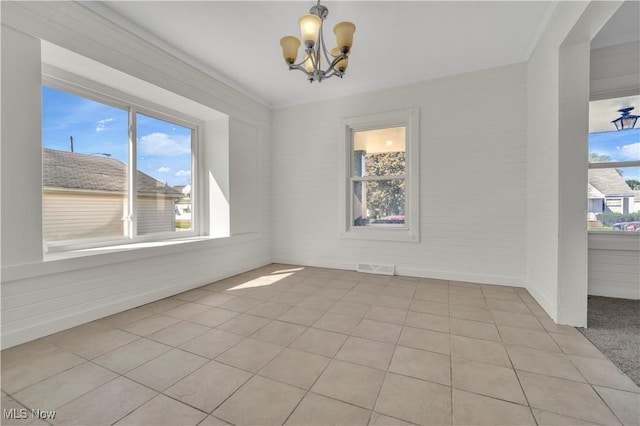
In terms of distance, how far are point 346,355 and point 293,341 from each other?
434 mm

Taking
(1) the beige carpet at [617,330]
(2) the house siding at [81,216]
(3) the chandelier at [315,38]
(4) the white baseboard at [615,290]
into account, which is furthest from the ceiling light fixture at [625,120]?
(2) the house siding at [81,216]

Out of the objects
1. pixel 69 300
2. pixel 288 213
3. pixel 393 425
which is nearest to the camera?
pixel 393 425

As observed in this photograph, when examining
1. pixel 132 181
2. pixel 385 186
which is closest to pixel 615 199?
pixel 385 186

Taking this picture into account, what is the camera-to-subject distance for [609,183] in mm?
3143

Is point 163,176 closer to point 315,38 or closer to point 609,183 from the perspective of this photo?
point 315,38

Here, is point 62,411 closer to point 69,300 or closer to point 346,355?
point 69,300

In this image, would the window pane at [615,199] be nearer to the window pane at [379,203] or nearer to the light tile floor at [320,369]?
the light tile floor at [320,369]

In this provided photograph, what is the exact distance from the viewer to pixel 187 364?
174 centimetres

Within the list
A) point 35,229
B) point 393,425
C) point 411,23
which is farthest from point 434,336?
point 35,229

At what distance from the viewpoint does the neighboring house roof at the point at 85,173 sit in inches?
98.3

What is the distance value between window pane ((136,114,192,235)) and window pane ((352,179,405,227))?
2.57 m

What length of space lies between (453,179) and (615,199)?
5.71ft

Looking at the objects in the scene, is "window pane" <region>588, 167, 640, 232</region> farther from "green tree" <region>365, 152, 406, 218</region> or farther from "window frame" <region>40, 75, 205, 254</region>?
"window frame" <region>40, 75, 205, 254</region>

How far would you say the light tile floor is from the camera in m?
1.33
